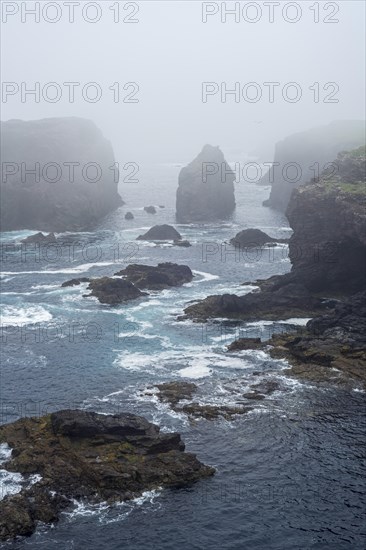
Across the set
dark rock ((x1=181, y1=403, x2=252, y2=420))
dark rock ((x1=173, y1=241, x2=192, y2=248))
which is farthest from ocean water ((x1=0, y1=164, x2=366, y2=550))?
dark rock ((x1=173, y1=241, x2=192, y2=248))

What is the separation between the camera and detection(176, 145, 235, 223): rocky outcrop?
632ft

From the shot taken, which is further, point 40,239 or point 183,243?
point 40,239

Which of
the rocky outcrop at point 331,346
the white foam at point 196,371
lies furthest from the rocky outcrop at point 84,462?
the rocky outcrop at point 331,346

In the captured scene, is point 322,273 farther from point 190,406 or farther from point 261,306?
point 190,406

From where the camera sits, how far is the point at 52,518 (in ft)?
152

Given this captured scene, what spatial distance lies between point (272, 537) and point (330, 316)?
44435mm

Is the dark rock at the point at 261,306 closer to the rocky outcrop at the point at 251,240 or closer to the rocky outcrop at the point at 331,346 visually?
the rocky outcrop at the point at 331,346

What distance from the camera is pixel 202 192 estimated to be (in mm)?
192625

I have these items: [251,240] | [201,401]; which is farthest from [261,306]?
[251,240]

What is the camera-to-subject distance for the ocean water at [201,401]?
45.3 metres

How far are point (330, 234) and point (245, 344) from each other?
29.1 metres

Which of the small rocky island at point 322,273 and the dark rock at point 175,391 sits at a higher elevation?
the small rocky island at point 322,273

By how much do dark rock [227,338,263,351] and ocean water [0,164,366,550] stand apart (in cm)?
143

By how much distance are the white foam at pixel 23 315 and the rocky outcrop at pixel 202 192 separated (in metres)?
95.1
